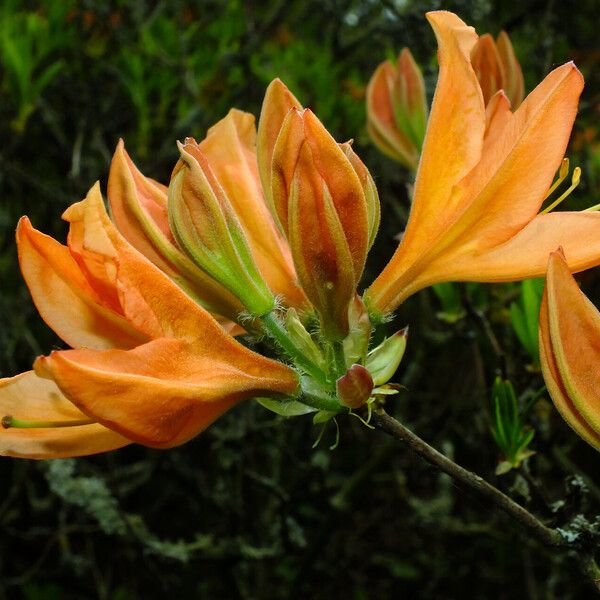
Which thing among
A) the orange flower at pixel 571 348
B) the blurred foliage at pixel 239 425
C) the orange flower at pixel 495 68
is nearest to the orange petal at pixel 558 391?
the orange flower at pixel 571 348

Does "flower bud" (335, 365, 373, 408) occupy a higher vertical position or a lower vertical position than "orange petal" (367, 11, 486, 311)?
lower


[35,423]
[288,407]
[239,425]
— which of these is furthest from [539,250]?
[239,425]

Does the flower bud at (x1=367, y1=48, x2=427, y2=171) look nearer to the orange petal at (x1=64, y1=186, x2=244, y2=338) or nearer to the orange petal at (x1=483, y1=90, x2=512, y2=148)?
the orange petal at (x1=483, y1=90, x2=512, y2=148)

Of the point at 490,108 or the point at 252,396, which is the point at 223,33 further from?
the point at 252,396

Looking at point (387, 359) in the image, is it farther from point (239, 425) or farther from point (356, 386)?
point (239, 425)

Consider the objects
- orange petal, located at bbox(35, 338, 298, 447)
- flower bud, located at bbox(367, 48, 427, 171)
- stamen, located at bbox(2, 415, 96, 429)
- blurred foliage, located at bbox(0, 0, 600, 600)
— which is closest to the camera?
orange petal, located at bbox(35, 338, 298, 447)

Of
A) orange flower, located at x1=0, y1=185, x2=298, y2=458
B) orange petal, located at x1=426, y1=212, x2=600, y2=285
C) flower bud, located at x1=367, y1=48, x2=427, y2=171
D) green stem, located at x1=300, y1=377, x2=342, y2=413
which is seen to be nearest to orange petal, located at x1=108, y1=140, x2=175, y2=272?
orange flower, located at x1=0, y1=185, x2=298, y2=458

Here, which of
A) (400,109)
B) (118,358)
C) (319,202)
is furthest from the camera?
(400,109)

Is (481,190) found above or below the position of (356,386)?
above
